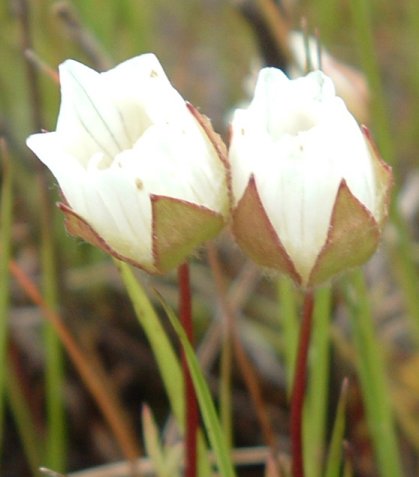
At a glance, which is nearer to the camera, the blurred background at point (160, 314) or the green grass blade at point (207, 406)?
the green grass blade at point (207, 406)

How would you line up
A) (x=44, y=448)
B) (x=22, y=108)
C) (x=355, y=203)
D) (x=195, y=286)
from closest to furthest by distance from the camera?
(x=355, y=203) < (x=44, y=448) < (x=195, y=286) < (x=22, y=108)

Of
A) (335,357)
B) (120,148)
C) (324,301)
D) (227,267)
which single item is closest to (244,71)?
(227,267)

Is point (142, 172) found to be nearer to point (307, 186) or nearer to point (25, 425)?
point (307, 186)

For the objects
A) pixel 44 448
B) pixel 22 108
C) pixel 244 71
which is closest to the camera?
pixel 44 448

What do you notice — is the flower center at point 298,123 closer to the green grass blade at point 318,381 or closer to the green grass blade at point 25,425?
the green grass blade at point 318,381

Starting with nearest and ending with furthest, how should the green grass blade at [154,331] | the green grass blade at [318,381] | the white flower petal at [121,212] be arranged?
the white flower petal at [121,212] < the green grass blade at [154,331] < the green grass blade at [318,381]

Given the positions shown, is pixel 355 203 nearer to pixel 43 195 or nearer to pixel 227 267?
pixel 43 195

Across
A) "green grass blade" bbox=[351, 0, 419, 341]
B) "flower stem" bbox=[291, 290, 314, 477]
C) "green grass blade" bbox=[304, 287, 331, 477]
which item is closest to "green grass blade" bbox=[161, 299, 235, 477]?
"flower stem" bbox=[291, 290, 314, 477]

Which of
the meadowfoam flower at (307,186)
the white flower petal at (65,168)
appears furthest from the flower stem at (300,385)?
the white flower petal at (65,168)
